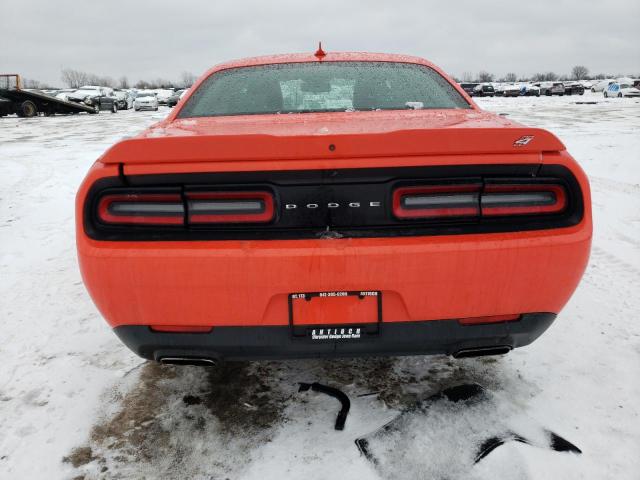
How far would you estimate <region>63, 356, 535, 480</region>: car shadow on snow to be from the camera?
1.93 meters

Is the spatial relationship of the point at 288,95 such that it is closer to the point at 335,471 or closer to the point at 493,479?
the point at 335,471

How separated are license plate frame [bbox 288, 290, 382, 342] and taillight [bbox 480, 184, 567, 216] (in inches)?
20.2

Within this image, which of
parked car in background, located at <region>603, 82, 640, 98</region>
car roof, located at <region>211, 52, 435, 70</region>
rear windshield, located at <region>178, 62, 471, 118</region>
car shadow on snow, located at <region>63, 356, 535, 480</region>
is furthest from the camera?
parked car in background, located at <region>603, 82, 640, 98</region>

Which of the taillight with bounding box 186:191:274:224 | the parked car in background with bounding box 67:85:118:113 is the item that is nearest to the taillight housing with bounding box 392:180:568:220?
the taillight with bounding box 186:191:274:224

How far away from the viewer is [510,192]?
5.76 feet

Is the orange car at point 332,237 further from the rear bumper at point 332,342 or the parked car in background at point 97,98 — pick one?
the parked car in background at point 97,98

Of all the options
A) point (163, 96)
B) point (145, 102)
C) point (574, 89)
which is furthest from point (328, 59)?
point (574, 89)

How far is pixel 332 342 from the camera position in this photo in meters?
1.80

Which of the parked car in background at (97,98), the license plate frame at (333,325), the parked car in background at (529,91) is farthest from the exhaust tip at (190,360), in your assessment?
the parked car in background at (529,91)

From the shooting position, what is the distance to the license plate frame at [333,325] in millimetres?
1710

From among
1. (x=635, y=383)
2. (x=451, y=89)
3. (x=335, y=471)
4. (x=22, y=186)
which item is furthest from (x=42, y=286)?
(x=22, y=186)

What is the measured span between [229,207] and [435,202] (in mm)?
730

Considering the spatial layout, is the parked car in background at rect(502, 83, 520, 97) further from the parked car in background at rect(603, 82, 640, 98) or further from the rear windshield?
the rear windshield

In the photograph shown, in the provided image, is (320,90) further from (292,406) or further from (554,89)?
(554,89)
